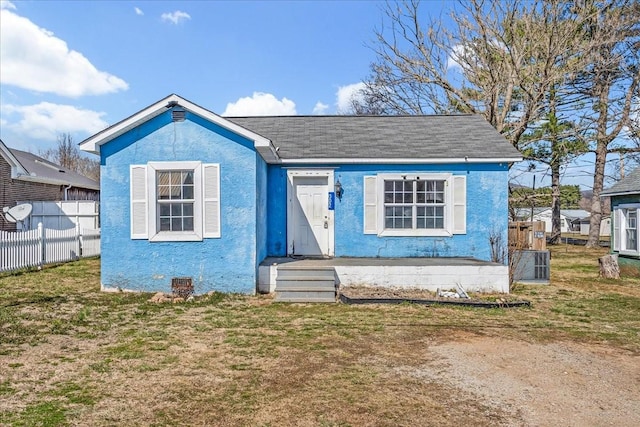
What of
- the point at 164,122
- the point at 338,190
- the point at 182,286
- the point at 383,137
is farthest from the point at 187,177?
the point at 383,137

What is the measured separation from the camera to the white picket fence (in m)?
11.9

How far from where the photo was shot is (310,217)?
1122 centimetres

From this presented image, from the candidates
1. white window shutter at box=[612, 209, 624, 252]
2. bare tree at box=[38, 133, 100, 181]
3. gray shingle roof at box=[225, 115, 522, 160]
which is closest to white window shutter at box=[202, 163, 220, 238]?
gray shingle roof at box=[225, 115, 522, 160]

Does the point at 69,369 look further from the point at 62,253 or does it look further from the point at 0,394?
the point at 62,253

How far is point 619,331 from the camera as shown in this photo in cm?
662

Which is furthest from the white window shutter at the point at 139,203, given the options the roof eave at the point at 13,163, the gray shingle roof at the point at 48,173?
the gray shingle roof at the point at 48,173

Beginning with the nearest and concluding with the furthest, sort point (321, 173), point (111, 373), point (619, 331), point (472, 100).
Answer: point (111, 373) → point (619, 331) → point (321, 173) → point (472, 100)

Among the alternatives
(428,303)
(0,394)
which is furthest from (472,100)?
(0,394)

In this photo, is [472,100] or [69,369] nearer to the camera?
[69,369]

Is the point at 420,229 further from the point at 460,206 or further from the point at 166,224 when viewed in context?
the point at 166,224

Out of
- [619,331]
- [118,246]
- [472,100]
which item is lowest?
[619,331]

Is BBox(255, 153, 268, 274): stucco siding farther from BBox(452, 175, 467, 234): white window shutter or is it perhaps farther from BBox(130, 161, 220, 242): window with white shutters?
BBox(452, 175, 467, 234): white window shutter

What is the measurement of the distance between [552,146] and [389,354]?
20.4 m

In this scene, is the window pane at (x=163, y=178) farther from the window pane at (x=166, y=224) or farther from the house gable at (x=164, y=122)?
the house gable at (x=164, y=122)
